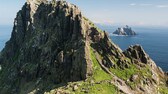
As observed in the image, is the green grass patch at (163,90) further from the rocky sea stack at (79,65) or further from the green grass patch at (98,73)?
the green grass patch at (98,73)

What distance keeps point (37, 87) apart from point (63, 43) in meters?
28.0

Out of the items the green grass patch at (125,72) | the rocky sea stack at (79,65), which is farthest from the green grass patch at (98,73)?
the green grass patch at (125,72)

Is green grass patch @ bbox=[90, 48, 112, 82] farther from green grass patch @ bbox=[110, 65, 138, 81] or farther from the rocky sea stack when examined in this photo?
green grass patch @ bbox=[110, 65, 138, 81]

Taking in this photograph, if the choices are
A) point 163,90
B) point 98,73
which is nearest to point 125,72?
point 98,73

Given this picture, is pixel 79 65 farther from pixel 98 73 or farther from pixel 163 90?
pixel 163 90

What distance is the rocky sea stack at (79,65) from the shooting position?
5472 inches

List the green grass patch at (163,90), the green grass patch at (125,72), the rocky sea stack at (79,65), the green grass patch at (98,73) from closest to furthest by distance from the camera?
the rocky sea stack at (79,65) < the green grass patch at (98,73) < the green grass patch at (125,72) < the green grass patch at (163,90)

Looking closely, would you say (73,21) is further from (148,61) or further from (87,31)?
(148,61)

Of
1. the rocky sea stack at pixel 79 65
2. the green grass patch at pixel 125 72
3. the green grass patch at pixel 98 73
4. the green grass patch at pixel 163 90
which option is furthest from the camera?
the green grass patch at pixel 163 90

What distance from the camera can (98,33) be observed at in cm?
16150

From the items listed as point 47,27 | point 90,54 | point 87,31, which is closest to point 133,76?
point 90,54

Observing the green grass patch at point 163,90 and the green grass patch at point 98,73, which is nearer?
the green grass patch at point 98,73

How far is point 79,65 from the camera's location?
144 metres

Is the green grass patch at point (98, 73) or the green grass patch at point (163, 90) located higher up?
the green grass patch at point (98, 73)
